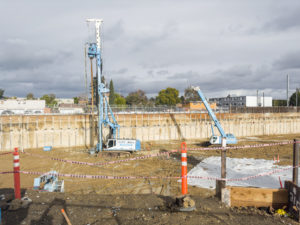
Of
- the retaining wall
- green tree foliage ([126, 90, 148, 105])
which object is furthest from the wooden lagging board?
green tree foliage ([126, 90, 148, 105])

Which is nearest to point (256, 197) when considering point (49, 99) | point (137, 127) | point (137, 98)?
point (137, 127)

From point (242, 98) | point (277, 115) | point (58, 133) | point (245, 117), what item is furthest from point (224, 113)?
point (242, 98)

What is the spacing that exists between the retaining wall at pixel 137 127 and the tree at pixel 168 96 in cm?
3174

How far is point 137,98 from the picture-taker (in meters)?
79.9

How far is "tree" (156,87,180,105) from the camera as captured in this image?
68.5 meters

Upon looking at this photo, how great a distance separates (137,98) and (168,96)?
597 inches

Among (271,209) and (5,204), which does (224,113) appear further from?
(5,204)

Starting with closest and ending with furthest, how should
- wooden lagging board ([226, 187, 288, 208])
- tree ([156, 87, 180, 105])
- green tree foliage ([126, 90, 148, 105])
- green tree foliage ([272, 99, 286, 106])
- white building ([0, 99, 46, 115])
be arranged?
1. wooden lagging board ([226, 187, 288, 208])
2. white building ([0, 99, 46, 115])
3. tree ([156, 87, 180, 105])
4. green tree foliage ([126, 90, 148, 105])
5. green tree foliage ([272, 99, 286, 106])

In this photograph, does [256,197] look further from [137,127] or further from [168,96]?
[168,96]

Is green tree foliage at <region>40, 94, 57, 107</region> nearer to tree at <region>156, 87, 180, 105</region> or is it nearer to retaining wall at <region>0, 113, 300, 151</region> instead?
tree at <region>156, 87, 180, 105</region>

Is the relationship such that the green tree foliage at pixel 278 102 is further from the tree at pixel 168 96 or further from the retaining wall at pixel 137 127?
the retaining wall at pixel 137 127

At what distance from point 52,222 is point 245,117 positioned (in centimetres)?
3898

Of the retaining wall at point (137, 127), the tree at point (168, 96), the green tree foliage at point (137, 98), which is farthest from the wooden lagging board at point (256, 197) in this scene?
the green tree foliage at point (137, 98)

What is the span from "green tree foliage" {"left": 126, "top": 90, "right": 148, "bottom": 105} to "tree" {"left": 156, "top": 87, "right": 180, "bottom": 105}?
31.4 ft
